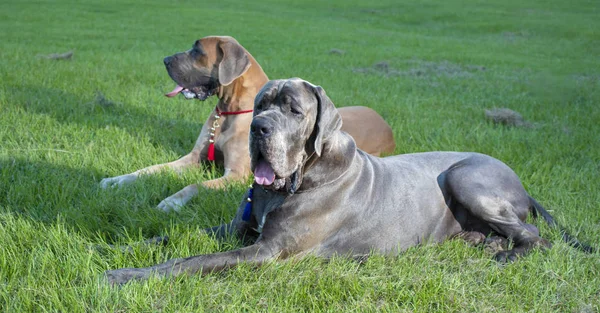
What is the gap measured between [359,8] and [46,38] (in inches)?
889

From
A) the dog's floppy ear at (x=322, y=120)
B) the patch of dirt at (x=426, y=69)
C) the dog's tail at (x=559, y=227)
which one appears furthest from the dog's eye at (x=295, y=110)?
the patch of dirt at (x=426, y=69)

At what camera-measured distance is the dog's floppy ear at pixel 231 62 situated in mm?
5371

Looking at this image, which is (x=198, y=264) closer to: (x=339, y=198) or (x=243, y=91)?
(x=339, y=198)

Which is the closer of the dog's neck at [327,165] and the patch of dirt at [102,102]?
the dog's neck at [327,165]

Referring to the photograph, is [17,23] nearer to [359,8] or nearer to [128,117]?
[128,117]

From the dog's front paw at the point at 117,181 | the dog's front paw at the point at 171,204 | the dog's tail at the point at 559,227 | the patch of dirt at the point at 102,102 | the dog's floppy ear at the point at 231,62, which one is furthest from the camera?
the patch of dirt at the point at 102,102

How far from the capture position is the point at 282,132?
3.21 meters

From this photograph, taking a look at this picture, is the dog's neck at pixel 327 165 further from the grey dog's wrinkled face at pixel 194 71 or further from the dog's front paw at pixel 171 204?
the grey dog's wrinkled face at pixel 194 71

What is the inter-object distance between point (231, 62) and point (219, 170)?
105 cm

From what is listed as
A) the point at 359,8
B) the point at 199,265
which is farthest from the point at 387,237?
the point at 359,8

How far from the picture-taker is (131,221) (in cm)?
388

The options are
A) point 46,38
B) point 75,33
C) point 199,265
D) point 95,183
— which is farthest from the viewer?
point 75,33

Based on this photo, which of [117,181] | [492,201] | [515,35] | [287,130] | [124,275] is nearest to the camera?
[124,275]

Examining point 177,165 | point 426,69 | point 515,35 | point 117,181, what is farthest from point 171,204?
point 515,35
